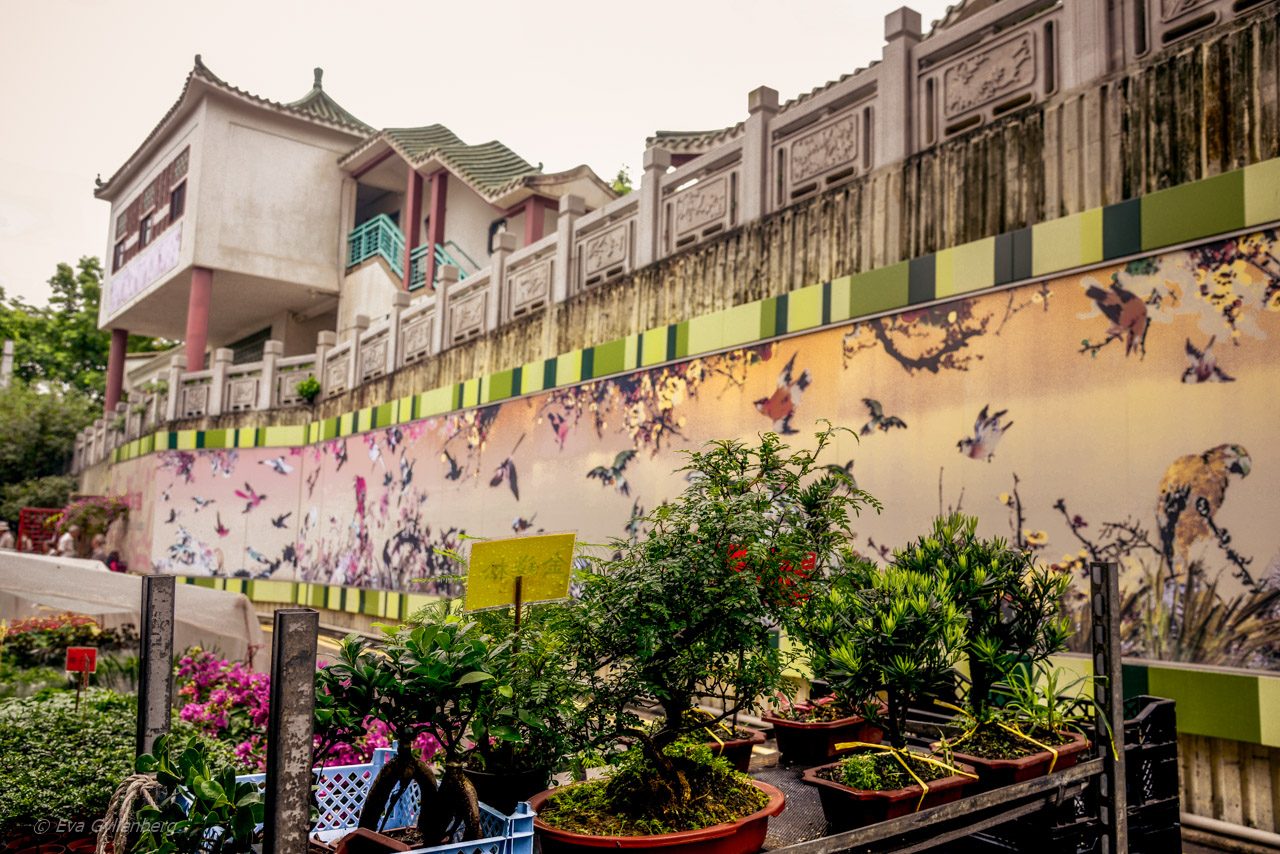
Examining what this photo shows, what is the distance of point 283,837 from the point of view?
158 cm

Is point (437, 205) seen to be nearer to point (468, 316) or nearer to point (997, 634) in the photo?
point (468, 316)

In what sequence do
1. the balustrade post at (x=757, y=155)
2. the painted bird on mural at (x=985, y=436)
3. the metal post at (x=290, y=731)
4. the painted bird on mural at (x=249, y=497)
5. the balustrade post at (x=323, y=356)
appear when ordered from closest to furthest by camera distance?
the metal post at (x=290, y=731), the painted bird on mural at (x=985, y=436), the balustrade post at (x=757, y=155), the balustrade post at (x=323, y=356), the painted bird on mural at (x=249, y=497)

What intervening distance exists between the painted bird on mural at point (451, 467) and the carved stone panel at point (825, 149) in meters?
5.66

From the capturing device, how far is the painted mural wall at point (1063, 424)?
427cm

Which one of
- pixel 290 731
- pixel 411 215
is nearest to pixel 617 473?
pixel 290 731

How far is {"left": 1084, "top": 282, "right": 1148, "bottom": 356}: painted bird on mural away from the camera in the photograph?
471 centimetres

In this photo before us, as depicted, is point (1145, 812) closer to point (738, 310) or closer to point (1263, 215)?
point (1263, 215)

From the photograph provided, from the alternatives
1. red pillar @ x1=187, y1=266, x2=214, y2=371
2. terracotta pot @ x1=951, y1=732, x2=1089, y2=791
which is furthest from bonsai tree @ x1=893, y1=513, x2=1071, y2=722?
red pillar @ x1=187, y1=266, x2=214, y2=371

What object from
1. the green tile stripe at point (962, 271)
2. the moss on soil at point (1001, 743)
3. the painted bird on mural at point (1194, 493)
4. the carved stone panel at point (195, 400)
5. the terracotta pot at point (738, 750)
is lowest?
the terracotta pot at point (738, 750)

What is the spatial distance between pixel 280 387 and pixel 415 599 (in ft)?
20.7

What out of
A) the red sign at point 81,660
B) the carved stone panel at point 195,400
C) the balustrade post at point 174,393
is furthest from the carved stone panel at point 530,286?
the balustrade post at point 174,393

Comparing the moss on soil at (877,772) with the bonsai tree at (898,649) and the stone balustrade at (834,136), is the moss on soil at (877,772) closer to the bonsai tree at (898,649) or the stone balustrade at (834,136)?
the bonsai tree at (898,649)

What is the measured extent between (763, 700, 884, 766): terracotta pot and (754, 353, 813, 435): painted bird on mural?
11.7 ft

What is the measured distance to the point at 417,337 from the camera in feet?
41.0
